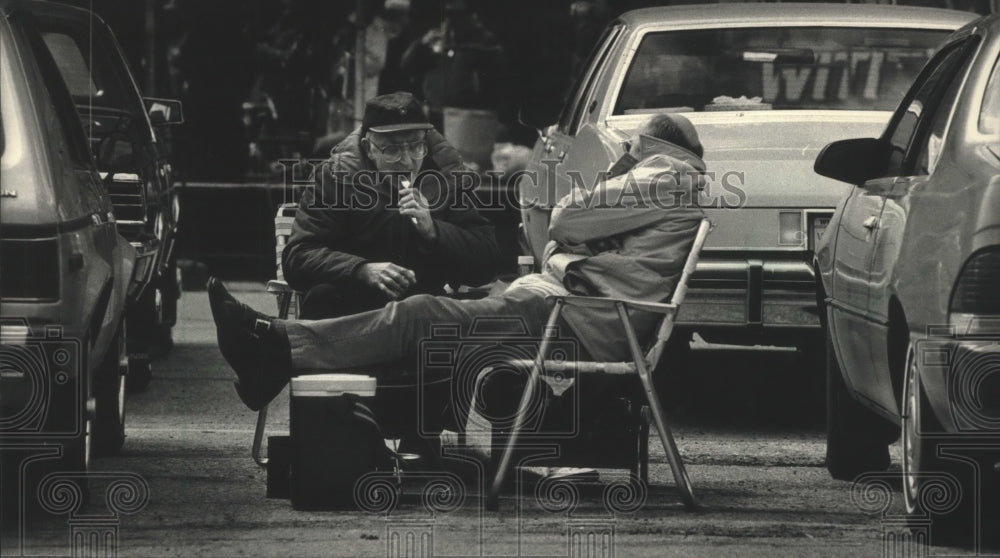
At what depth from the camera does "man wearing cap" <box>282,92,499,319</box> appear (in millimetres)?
7551

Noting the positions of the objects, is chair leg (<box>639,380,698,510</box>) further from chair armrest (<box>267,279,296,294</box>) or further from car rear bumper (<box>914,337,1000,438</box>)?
chair armrest (<box>267,279,296,294</box>)

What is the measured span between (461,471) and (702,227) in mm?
1264

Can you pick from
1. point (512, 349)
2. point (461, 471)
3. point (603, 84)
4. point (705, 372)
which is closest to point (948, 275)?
point (512, 349)

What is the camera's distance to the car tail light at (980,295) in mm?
5809

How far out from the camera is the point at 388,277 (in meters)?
7.39

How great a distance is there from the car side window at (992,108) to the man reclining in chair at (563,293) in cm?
116

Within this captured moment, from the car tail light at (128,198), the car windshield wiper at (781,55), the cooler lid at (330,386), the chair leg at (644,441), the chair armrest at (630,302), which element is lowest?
the chair leg at (644,441)

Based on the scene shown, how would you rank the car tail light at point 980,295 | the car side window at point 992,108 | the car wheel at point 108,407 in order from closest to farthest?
the car tail light at point 980,295 → the car side window at point 992,108 → the car wheel at point 108,407

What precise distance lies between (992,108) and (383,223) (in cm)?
243

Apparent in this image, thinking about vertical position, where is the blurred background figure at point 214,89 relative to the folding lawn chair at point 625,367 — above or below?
below

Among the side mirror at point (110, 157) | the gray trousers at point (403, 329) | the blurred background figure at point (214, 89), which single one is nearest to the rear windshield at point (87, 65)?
the side mirror at point (110, 157)

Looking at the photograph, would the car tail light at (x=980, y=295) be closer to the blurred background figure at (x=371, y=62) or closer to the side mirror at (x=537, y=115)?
the side mirror at (x=537, y=115)

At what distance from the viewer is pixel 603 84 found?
398 inches

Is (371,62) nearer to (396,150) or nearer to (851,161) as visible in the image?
(396,150)
